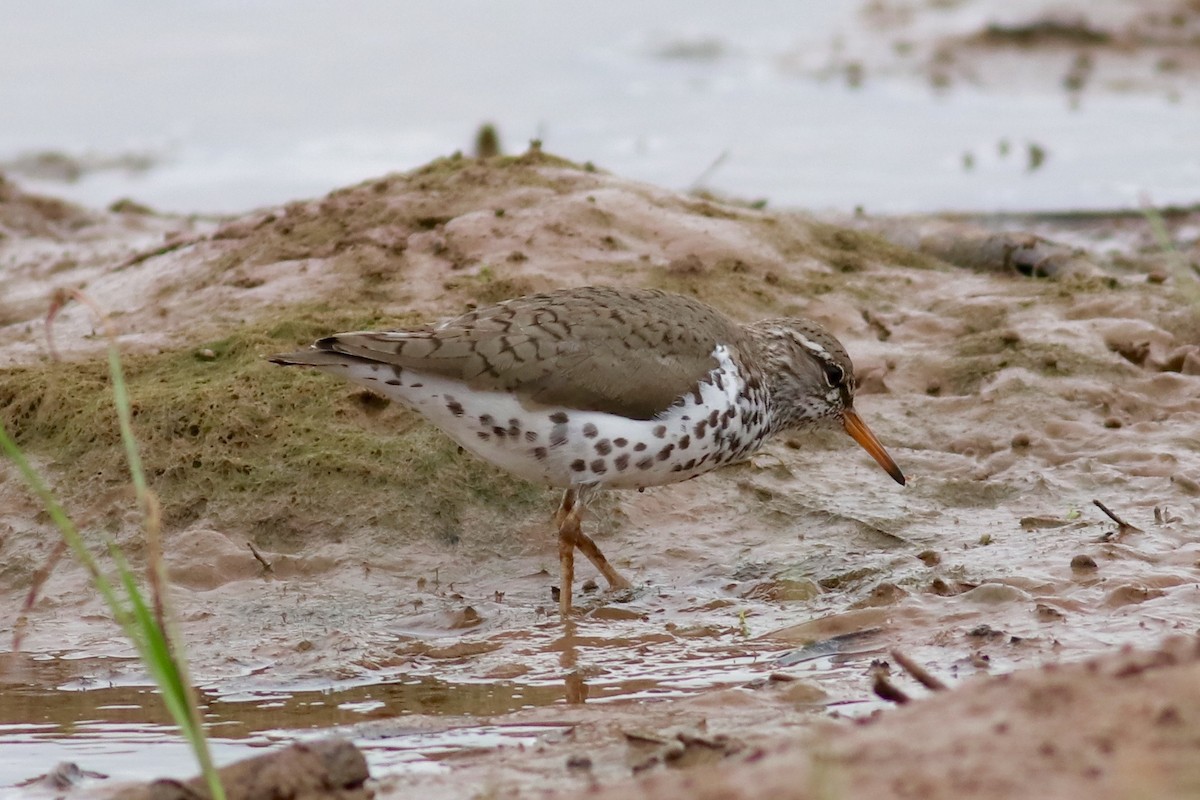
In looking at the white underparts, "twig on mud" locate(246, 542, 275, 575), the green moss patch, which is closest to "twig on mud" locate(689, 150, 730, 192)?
the green moss patch

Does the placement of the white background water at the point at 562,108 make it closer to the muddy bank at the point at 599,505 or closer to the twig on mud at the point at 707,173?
the twig on mud at the point at 707,173

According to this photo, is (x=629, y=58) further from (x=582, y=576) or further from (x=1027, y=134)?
(x=582, y=576)

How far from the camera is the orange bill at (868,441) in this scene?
26.7 ft

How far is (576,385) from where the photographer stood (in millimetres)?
7117

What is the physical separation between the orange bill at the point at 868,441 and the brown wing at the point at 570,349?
1095mm

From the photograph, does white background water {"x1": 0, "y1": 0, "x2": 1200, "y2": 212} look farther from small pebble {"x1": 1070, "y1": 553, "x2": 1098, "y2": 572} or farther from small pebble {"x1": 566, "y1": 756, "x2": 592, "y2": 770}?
small pebble {"x1": 566, "y1": 756, "x2": 592, "y2": 770}

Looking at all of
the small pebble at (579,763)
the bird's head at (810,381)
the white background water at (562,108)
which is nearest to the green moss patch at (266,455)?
the bird's head at (810,381)

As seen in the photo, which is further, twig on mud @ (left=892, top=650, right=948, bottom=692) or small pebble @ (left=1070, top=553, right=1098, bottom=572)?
small pebble @ (left=1070, top=553, right=1098, bottom=572)

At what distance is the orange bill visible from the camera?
8.15 metres

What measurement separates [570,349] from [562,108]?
11268 mm

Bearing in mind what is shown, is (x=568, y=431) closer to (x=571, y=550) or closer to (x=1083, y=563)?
(x=571, y=550)

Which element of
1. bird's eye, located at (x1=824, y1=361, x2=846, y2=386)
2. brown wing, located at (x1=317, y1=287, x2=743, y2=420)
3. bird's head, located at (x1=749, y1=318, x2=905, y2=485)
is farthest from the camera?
bird's eye, located at (x1=824, y1=361, x2=846, y2=386)

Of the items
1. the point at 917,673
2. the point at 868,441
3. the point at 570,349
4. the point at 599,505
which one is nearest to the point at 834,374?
the point at 868,441

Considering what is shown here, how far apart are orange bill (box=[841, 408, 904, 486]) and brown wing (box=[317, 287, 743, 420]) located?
43.1 inches
